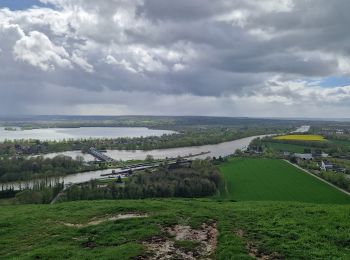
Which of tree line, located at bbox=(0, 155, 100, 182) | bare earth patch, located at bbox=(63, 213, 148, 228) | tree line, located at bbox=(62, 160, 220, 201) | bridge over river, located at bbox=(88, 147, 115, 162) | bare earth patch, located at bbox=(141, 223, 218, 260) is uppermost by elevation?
bare earth patch, located at bbox=(141, 223, 218, 260)

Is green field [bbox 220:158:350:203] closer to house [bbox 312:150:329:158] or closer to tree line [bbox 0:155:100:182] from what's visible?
house [bbox 312:150:329:158]

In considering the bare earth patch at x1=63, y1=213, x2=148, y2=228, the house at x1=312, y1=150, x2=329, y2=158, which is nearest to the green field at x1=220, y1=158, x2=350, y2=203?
the house at x1=312, y1=150, x2=329, y2=158

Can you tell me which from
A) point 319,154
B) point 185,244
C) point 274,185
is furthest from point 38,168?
point 319,154

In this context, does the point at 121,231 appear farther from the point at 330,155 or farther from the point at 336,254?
the point at 330,155

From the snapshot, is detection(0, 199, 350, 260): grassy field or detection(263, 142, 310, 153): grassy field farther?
detection(263, 142, 310, 153): grassy field

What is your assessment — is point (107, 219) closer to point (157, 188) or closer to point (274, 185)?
point (157, 188)

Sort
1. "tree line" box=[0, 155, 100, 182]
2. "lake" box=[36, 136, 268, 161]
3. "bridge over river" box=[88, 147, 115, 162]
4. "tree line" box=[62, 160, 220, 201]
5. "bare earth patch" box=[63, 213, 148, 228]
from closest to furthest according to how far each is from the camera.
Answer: "bare earth patch" box=[63, 213, 148, 228] < "tree line" box=[62, 160, 220, 201] < "tree line" box=[0, 155, 100, 182] < "bridge over river" box=[88, 147, 115, 162] < "lake" box=[36, 136, 268, 161]

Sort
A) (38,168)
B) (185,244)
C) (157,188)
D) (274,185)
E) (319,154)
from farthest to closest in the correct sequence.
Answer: (319,154)
(38,168)
(274,185)
(157,188)
(185,244)

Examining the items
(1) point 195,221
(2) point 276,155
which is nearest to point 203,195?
(1) point 195,221
